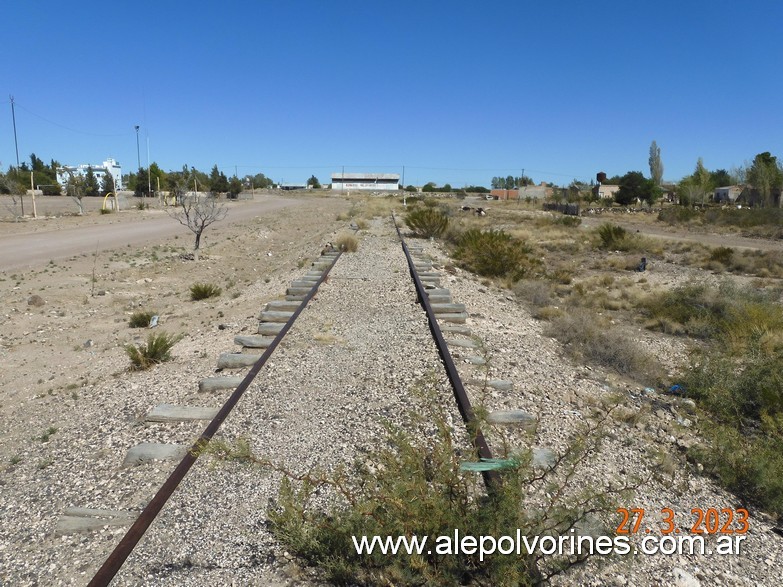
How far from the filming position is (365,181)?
179250 mm

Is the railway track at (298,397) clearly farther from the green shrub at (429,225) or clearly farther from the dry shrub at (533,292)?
the green shrub at (429,225)

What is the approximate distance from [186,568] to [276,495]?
88cm

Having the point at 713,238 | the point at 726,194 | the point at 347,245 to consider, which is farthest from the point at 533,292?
the point at 726,194

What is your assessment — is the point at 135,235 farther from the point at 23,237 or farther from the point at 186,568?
the point at 186,568

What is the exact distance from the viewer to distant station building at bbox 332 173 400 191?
6693 inches

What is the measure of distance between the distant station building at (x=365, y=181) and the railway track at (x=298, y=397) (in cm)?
15898

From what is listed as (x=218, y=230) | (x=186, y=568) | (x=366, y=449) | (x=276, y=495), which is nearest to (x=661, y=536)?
(x=366, y=449)

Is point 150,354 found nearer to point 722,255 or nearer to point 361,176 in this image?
point 722,255

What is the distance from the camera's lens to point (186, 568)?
11.8 feet

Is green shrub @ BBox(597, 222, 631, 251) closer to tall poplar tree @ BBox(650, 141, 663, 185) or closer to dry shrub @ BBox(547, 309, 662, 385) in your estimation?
dry shrub @ BBox(547, 309, 662, 385)

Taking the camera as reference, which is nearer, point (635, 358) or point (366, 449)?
point (366, 449)

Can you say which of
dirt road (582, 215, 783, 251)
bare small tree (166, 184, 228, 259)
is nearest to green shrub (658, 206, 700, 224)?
dirt road (582, 215, 783, 251)

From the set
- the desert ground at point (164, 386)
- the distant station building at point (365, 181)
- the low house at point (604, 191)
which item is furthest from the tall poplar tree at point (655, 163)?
the desert ground at point (164, 386)

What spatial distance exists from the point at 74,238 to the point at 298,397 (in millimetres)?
25214
